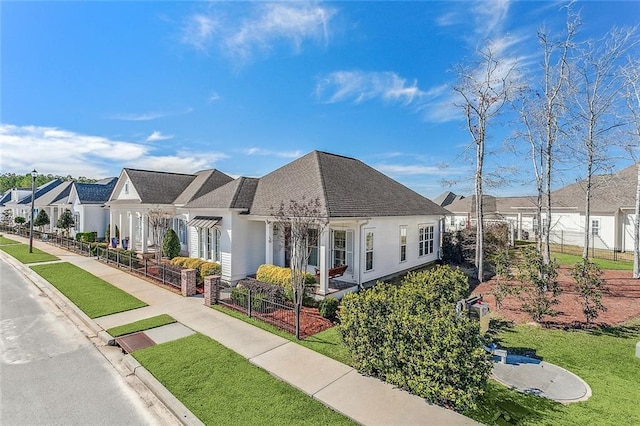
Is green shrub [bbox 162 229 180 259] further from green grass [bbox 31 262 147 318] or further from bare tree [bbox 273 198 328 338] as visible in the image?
bare tree [bbox 273 198 328 338]

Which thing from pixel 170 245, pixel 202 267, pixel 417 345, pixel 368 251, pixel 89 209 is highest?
pixel 89 209

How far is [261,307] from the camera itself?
10781 mm

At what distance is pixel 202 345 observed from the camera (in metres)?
8.30

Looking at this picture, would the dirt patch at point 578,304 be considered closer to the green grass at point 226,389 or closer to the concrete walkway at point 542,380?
the concrete walkway at point 542,380

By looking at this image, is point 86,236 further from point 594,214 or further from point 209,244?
point 594,214

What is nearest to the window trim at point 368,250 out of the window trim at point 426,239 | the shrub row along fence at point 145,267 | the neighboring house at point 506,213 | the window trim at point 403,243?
the window trim at point 403,243

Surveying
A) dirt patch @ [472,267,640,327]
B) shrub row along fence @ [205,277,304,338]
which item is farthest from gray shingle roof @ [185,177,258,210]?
dirt patch @ [472,267,640,327]

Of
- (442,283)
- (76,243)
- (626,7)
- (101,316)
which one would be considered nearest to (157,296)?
(101,316)

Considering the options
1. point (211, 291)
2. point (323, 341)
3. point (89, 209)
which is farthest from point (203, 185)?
point (89, 209)

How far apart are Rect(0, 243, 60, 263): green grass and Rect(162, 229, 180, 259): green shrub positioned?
9490 millimetres

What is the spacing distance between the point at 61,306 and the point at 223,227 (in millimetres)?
7020

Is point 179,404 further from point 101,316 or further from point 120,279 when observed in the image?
point 120,279

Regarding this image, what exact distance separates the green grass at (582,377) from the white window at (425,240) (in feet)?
33.3

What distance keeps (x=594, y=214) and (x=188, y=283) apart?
32677mm
